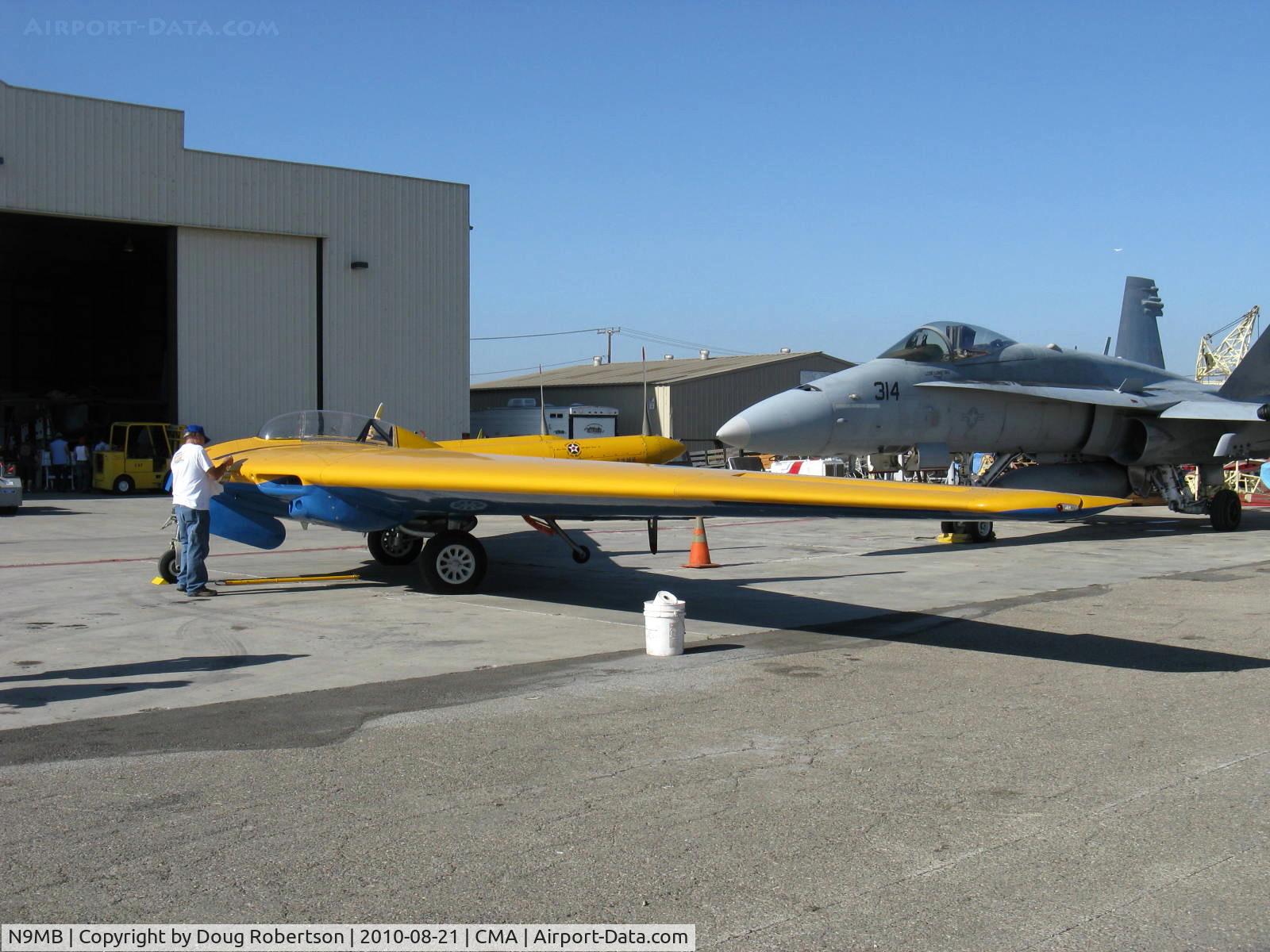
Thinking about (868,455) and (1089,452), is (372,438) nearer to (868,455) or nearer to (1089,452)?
(868,455)

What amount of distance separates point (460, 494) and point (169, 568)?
4.01 metres

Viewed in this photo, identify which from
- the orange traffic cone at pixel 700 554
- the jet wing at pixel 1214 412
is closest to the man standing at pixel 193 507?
the orange traffic cone at pixel 700 554

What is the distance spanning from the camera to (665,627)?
8.51m

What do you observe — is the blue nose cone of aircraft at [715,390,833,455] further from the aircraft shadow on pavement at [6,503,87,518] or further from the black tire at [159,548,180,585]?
the aircraft shadow on pavement at [6,503,87,518]

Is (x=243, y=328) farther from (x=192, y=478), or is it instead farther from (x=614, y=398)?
(x=192, y=478)

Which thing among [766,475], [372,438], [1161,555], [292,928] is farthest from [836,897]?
[1161,555]

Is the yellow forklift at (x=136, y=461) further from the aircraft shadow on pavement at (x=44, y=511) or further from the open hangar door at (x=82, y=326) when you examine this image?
the aircraft shadow on pavement at (x=44, y=511)

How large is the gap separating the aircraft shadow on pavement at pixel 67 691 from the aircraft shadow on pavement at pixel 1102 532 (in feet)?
35.8

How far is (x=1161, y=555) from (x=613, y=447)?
8.15 m

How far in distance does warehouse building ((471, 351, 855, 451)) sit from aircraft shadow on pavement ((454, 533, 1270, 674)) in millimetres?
35406

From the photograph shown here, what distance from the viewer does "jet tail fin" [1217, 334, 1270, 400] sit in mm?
21469

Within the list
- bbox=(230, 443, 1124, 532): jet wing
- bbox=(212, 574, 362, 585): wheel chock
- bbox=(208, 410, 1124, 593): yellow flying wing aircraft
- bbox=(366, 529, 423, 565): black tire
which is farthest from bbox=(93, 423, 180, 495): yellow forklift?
bbox=(230, 443, 1124, 532): jet wing

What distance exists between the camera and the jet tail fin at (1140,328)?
27.0 metres

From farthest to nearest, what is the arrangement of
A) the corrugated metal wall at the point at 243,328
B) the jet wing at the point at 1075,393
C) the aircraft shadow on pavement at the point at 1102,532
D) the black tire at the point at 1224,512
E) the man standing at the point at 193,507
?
the corrugated metal wall at the point at 243,328
the black tire at the point at 1224,512
the jet wing at the point at 1075,393
the aircraft shadow on pavement at the point at 1102,532
the man standing at the point at 193,507
